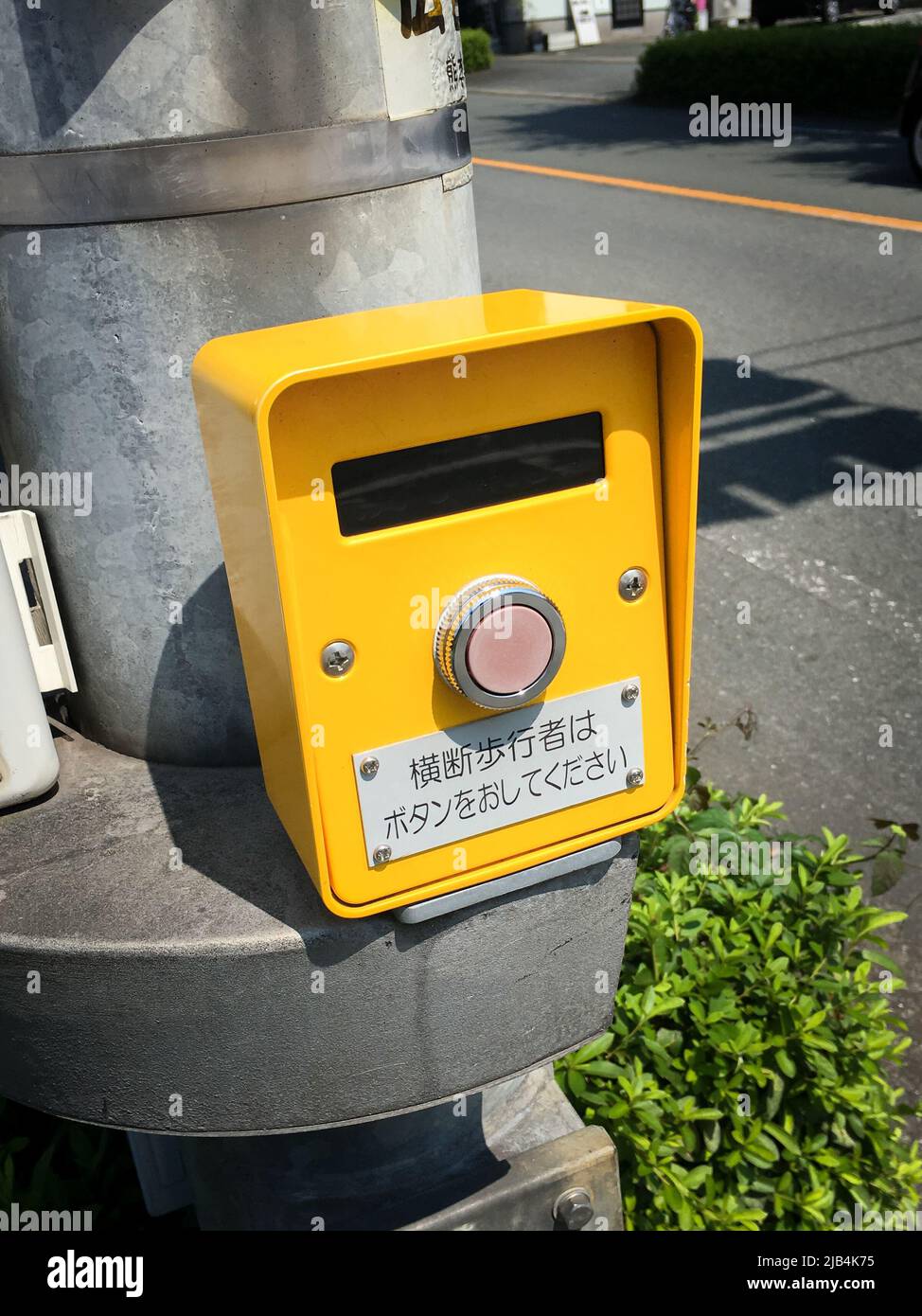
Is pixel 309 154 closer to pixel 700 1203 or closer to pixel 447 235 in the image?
pixel 447 235

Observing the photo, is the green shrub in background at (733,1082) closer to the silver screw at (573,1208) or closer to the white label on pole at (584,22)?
the silver screw at (573,1208)

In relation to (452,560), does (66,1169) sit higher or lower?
lower

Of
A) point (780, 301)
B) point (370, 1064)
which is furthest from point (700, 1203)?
point (780, 301)

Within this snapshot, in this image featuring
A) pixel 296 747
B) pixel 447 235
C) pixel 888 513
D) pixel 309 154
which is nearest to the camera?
pixel 296 747

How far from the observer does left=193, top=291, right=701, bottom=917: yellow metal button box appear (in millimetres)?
1184

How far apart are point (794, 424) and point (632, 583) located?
189 inches

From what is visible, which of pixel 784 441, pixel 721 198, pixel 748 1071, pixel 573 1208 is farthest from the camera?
pixel 721 198

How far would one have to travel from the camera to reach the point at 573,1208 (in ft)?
6.06

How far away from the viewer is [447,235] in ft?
5.09

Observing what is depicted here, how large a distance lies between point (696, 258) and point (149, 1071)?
26.2ft

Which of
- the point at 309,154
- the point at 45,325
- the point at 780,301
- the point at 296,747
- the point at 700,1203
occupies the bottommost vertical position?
the point at 700,1203

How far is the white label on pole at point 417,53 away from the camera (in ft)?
4.64

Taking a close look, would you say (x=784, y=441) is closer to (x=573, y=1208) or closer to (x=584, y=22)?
(x=573, y=1208)

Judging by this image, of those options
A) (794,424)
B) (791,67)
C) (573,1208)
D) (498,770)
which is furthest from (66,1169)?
(791,67)
